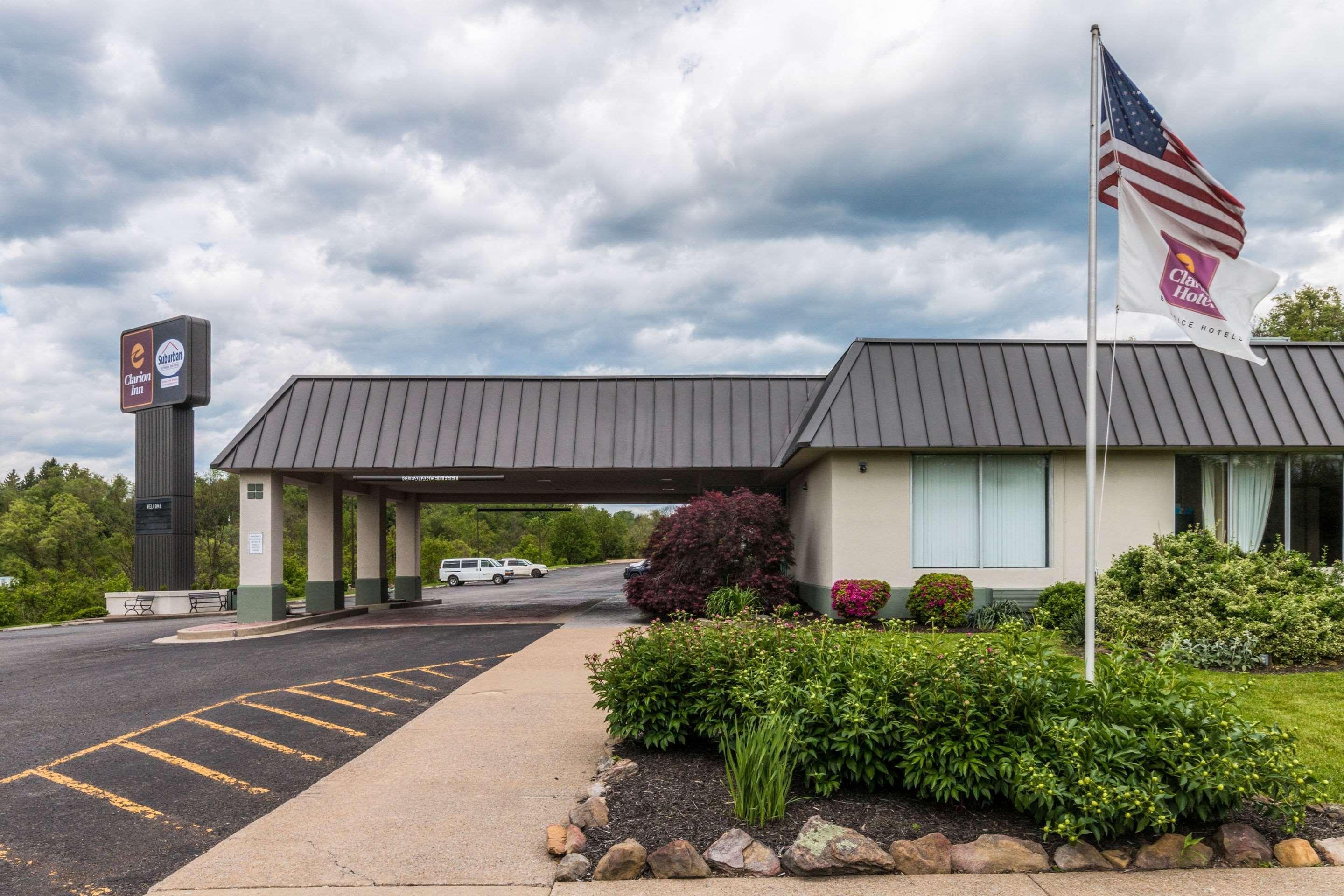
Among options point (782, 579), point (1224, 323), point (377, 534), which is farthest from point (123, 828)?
point (377, 534)

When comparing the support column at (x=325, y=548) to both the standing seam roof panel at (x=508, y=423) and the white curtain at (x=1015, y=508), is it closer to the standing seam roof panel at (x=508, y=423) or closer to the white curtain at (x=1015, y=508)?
the standing seam roof panel at (x=508, y=423)

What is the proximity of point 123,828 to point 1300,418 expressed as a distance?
17472 millimetres

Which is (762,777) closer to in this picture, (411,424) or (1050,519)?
(1050,519)

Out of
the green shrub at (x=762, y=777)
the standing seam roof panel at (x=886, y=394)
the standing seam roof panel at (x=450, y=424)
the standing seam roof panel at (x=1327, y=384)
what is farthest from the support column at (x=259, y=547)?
the standing seam roof panel at (x=1327, y=384)

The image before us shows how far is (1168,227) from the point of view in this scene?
22.1 feet

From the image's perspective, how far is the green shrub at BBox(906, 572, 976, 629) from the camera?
14195mm

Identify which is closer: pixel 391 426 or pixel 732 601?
pixel 732 601

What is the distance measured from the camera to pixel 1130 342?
15867mm

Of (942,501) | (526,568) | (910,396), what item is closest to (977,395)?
(910,396)

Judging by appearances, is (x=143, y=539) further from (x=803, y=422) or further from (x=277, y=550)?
(x=803, y=422)

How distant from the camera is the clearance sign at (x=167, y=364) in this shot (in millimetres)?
26625

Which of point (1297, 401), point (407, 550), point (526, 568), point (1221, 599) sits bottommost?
point (526, 568)

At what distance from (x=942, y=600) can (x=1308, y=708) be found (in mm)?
6623

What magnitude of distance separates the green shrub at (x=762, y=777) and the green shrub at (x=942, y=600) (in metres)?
9.54
